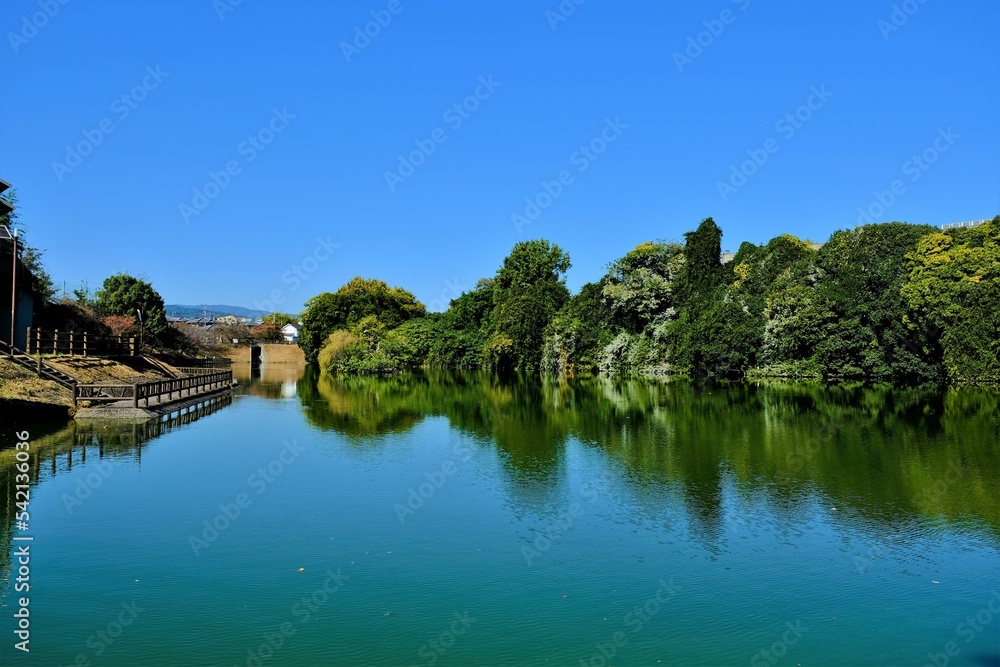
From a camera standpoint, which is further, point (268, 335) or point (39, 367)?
point (268, 335)

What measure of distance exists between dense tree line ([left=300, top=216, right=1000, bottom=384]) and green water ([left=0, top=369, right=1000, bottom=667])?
21.4m

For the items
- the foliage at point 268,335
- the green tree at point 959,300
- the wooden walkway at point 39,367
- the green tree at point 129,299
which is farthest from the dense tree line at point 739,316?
the foliage at point 268,335

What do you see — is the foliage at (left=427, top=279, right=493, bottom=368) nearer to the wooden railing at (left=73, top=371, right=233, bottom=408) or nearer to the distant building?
the wooden railing at (left=73, top=371, right=233, bottom=408)

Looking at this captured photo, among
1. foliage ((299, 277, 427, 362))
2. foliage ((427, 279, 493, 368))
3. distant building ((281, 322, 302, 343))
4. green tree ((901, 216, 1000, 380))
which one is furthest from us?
distant building ((281, 322, 302, 343))

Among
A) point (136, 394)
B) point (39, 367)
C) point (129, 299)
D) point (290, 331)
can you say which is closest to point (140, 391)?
point (136, 394)

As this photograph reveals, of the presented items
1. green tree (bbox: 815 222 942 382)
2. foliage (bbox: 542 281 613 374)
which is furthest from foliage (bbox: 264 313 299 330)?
green tree (bbox: 815 222 942 382)

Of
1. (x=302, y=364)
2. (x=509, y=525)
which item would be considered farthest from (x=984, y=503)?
(x=302, y=364)

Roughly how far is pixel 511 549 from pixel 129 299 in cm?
5757

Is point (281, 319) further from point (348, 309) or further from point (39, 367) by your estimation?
point (39, 367)

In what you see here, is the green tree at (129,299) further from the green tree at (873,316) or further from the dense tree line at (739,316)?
the green tree at (873,316)

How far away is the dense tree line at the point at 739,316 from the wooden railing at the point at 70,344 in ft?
92.9

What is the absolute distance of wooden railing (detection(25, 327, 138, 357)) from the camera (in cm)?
3197

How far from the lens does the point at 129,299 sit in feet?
197

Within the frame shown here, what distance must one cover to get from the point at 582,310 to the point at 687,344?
1591 centimetres
